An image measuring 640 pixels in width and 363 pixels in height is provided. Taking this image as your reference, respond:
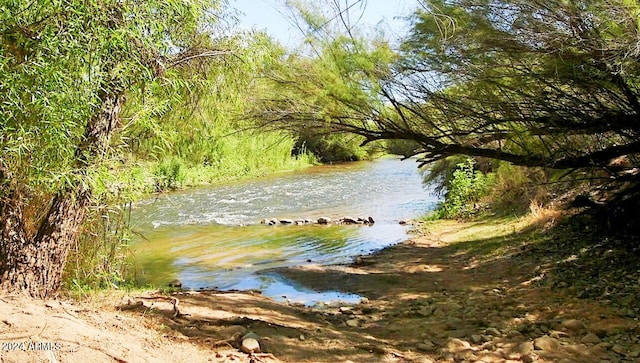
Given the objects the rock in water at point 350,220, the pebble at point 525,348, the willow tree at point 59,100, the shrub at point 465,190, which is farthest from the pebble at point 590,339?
the rock in water at point 350,220

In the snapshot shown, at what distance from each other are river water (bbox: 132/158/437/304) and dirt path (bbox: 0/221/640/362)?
3.28ft

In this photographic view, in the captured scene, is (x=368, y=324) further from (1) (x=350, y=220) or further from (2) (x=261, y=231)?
(1) (x=350, y=220)

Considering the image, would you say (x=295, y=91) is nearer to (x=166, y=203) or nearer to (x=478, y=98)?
(x=478, y=98)

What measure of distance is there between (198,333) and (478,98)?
3.88 m

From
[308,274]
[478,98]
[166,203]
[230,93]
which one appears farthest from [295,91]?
[166,203]

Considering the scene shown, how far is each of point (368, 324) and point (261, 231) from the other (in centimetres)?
709

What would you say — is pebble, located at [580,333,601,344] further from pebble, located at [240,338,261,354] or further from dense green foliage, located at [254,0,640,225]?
pebble, located at [240,338,261,354]

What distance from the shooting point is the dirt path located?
308cm

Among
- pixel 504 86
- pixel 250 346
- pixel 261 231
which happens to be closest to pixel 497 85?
pixel 504 86

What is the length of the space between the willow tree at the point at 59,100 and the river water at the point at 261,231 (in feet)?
9.28

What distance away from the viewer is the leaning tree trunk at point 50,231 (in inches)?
145

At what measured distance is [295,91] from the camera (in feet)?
21.0

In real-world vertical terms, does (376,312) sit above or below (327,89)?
below

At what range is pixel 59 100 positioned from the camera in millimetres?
3064
